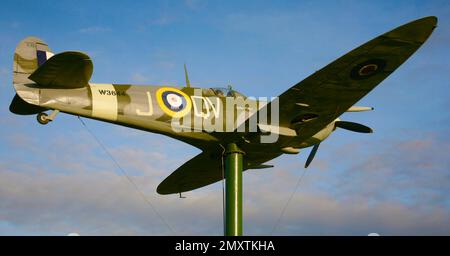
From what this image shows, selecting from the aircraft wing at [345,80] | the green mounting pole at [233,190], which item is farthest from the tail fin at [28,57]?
the aircraft wing at [345,80]

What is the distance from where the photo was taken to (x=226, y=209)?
50.4 feet

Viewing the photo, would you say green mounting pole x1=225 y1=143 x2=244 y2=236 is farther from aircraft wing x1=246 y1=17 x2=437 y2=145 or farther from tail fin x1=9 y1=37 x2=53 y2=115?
tail fin x1=9 y1=37 x2=53 y2=115

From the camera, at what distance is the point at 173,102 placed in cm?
1549

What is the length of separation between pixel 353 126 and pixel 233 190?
4006 millimetres

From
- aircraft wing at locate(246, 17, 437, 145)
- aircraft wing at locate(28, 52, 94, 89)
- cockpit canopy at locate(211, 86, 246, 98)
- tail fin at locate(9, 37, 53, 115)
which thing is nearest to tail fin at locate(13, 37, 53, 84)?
tail fin at locate(9, 37, 53, 115)

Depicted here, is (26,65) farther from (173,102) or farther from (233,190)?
(233,190)

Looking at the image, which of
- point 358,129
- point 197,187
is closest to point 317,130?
point 358,129

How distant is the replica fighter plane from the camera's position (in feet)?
44.1

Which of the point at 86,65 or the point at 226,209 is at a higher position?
the point at 86,65

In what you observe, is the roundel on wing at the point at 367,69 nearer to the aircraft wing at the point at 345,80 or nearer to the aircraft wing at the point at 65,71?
the aircraft wing at the point at 345,80

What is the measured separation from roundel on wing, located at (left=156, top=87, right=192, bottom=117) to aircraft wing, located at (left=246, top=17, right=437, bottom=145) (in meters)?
2.16

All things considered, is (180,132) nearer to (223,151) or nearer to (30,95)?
(223,151)
